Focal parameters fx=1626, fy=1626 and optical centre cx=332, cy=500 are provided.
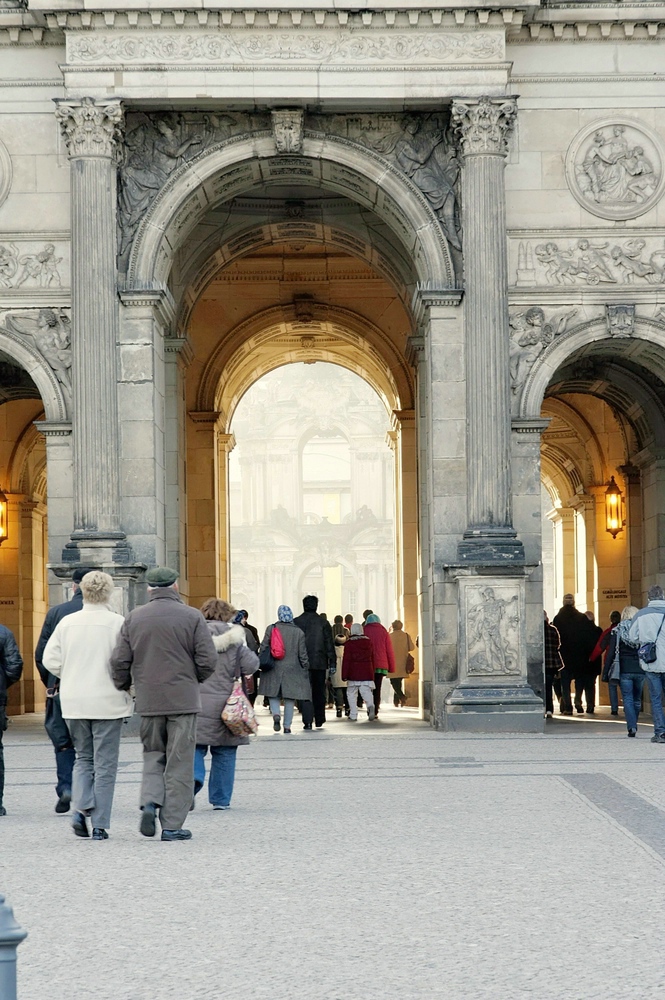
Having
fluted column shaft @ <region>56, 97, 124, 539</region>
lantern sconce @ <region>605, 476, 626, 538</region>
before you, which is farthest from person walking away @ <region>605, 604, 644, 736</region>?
lantern sconce @ <region>605, 476, 626, 538</region>

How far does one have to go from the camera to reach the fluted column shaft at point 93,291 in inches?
866

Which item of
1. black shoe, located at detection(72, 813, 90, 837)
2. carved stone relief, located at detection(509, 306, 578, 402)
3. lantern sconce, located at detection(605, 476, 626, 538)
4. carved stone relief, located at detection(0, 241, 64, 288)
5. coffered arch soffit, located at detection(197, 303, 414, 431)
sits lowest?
black shoe, located at detection(72, 813, 90, 837)

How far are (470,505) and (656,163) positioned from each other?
577 cm

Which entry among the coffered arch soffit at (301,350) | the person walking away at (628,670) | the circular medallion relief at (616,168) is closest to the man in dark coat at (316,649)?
the person walking away at (628,670)

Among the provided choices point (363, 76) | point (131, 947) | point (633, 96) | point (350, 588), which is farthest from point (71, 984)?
point (350, 588)

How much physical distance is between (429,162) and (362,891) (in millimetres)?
16348

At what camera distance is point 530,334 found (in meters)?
23.1

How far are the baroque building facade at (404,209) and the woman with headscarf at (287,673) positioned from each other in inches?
75.4

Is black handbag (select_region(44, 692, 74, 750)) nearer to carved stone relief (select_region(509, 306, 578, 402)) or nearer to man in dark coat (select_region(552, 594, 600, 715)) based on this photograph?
carved stone relief (select_region(509, 306, 578, 402))

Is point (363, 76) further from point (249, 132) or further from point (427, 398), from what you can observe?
point (427, 398)

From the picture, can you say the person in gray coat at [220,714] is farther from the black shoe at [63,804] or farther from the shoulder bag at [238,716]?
the black shoe at [63,804]

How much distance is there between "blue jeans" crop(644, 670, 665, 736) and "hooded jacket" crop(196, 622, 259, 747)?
7638 mm

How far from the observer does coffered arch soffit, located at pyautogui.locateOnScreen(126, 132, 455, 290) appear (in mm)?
22906

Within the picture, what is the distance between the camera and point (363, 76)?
22.3 metres
